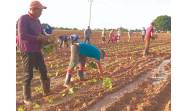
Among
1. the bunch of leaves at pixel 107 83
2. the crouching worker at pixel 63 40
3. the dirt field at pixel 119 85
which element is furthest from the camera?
the crouching worker at pixel 63 40

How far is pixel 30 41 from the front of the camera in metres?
8.87

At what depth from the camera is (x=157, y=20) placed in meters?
8.62

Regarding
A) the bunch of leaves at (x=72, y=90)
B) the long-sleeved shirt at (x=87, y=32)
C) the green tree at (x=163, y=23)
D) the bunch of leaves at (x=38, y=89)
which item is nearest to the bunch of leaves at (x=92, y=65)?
the bunch of leaves at (x=72, y=90)

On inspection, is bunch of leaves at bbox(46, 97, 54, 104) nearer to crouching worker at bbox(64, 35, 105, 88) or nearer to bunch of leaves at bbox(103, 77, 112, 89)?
crouching worker at bbox(64, 35, 105, 88)

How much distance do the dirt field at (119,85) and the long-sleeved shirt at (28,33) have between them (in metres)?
0.56

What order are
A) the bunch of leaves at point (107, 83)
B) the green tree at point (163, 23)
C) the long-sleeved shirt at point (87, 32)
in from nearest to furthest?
the green tree at point (163, 23) < the long-sleeved shirt at point (87, 32) < the bunch of leaves at point (107, 83)

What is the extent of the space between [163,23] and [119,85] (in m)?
1.55

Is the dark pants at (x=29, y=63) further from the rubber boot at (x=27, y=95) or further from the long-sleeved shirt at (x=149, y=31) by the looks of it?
the long-sleeved shirt at (x=149, y=31)

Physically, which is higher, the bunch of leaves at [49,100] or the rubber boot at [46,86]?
the rubber boot at [46,86]

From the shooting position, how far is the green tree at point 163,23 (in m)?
8.31
